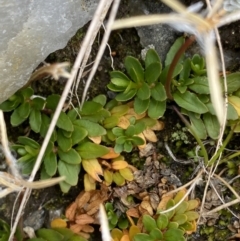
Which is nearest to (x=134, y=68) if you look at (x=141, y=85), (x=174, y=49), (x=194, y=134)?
(x=141, y=85)

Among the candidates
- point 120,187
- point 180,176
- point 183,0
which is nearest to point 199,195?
point 180,176

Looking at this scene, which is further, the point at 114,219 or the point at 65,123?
the point at 114,219

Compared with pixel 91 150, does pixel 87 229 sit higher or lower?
lower

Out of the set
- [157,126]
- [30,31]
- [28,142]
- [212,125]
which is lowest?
[212,125]

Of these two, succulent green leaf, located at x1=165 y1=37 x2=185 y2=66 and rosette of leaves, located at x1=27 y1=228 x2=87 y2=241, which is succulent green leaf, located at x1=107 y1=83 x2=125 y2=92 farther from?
rosette of leaves, located at x1=27 y1=228 x2=87 y2=241

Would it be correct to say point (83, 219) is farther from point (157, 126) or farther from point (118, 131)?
point (157, 126)

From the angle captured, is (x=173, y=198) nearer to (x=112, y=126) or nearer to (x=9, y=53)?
(x=112, y=126)

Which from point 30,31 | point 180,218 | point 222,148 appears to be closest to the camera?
point 30,31
